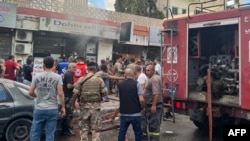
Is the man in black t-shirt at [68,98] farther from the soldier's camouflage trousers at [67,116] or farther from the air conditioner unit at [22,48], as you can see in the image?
the air conditioner unit at [22,48]

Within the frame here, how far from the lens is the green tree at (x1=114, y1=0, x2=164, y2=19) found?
30.1m

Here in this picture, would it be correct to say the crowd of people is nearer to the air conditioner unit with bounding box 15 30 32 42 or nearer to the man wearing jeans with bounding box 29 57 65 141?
the man wearing jeans with bounding box 29 57 65 141

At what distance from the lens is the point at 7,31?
14.7m

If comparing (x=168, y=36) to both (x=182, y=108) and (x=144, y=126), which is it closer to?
(x=182, y=108)

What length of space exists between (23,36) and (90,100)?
10.6 meters

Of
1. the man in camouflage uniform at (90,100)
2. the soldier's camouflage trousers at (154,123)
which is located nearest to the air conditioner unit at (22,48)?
the man in camouflage uniform at (90,100)

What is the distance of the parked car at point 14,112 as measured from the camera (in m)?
5.75

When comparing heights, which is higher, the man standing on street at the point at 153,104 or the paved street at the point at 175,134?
the man standing on street at the point at 153,104

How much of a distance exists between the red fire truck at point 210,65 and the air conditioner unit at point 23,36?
956 centimetres

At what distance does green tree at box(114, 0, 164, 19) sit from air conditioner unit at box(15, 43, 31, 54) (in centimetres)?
1662

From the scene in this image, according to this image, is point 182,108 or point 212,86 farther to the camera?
point 182,108

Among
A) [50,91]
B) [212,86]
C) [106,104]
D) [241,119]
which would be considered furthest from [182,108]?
[106,104]

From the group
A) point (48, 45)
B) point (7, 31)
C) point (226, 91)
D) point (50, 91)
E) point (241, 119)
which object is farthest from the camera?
point (48, 45)

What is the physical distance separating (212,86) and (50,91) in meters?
3.26
